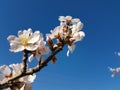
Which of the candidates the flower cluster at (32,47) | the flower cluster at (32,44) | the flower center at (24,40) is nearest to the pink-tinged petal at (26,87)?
the flower cluster at (32,47)

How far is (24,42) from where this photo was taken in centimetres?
309

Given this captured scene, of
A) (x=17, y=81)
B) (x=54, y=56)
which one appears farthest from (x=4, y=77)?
(x=54, y=56)

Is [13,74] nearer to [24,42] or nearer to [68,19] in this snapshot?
[24,42]

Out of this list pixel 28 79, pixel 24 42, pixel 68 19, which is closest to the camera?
pixel 28 79

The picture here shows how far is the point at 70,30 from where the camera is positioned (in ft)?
10.9

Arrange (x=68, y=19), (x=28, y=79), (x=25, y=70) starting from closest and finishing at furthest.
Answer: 1. (x=25, y=70)
2. (x=28, y=79)
3. (x=68, y=19)

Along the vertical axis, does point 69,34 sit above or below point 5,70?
above

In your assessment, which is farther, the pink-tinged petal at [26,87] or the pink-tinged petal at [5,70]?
the pink-tinged petal at [5,70]

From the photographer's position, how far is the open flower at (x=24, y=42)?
2.94 m

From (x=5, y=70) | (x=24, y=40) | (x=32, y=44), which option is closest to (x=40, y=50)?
(x=32, y=44)

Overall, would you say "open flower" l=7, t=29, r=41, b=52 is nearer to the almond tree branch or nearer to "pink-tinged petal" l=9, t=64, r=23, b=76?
the almond tree branch

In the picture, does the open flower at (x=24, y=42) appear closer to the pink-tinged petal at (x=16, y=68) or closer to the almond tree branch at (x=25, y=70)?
the almond tree branch at (x=25, y=70)

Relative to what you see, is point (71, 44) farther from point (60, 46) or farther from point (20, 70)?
point (20, 70)

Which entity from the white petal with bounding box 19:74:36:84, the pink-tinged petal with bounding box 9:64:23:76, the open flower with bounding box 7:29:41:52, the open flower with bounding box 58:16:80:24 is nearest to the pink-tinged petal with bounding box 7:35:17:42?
the open flower with bounding box 7:29:41:52
